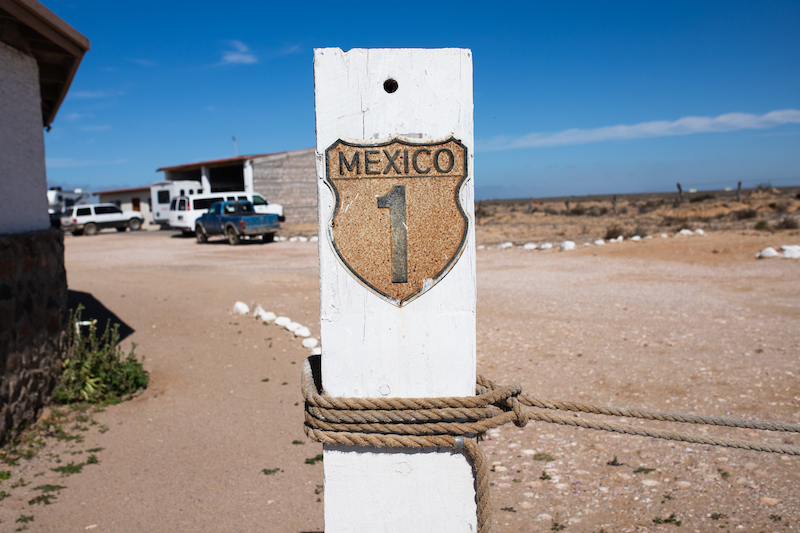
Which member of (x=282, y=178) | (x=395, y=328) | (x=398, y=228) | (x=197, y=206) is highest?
(x=282, y=178)

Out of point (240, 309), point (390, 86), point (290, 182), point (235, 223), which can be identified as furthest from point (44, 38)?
point (290, 182)

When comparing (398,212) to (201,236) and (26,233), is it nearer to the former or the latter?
(26,233)

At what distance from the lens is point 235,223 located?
19.5 metres

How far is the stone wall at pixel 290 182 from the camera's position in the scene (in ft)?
88.0

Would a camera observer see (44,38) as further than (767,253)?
No

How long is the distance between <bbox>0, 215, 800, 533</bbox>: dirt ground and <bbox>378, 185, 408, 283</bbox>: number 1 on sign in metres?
2.29

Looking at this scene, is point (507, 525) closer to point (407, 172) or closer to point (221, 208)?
point (407, 172)

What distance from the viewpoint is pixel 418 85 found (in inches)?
54.6

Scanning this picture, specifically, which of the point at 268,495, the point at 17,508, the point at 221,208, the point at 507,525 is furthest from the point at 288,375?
the point at 221,208

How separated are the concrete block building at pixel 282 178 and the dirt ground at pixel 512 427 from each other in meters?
17.2

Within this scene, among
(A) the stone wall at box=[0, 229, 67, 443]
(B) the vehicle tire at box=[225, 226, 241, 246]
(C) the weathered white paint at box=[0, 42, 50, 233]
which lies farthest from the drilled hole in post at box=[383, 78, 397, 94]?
(B) the vehicle tire at box=[225, 226, 241, 246]

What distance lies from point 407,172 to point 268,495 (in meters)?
2.93

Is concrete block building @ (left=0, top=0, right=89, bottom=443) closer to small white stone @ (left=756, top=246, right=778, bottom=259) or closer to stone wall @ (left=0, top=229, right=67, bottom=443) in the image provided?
stone wall @ (left=0, top=229, right=67, bottom=443)

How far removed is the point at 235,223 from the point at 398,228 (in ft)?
62.4
